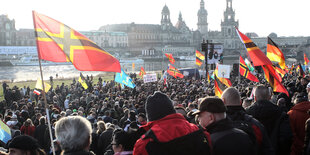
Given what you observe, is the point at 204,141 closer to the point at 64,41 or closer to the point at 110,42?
the point at 64,41

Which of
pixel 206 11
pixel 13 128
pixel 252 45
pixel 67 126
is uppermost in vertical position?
pixel 206 11

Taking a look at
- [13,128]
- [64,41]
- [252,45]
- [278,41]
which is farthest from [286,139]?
[278,41]

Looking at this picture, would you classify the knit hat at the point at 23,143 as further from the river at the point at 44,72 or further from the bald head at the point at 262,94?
the river at the point at 44,72

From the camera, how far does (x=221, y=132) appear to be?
2.95 meters

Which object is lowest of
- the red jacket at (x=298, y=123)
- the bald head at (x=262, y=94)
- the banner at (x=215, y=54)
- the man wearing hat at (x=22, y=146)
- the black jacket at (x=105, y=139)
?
the black jacket at (x=105, y=139)

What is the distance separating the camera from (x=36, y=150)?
301cm

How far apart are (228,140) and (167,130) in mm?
562

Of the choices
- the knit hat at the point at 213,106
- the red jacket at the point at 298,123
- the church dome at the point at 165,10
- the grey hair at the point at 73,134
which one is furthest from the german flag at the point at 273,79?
the church dome at the point at 165,10

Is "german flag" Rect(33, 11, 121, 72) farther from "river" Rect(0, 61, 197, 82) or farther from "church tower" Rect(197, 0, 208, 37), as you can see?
"church tower" Rect(197, 0, 208, 37)

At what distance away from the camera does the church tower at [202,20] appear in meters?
136

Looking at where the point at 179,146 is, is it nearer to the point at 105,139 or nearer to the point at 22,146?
the point at 22,146

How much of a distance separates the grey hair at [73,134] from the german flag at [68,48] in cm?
246

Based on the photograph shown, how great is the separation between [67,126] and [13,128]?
5.44 metres

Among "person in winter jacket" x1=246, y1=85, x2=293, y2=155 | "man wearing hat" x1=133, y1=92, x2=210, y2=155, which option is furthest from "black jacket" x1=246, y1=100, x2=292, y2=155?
"man wearing hat" x1=133, y1=92, x2=210, y2=155
